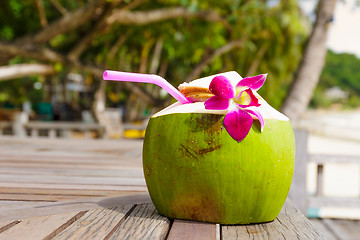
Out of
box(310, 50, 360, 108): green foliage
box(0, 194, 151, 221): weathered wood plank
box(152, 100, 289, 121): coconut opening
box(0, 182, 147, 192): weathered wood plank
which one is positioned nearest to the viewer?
box(152, 100, 289, 121): coconut opening

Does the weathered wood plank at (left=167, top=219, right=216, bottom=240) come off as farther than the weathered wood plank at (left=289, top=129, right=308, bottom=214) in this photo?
No

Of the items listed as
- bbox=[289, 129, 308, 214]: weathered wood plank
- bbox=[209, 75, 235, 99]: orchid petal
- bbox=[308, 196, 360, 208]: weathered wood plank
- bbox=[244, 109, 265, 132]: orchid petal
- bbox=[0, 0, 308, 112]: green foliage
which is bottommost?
Result: bbox=[308, 196, 360, 208]: weathered wood plank

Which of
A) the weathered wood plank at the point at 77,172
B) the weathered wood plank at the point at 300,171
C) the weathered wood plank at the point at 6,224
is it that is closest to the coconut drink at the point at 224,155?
the weathered wood plank at the point at 6,224

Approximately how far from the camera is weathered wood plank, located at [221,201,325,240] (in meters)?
1.12

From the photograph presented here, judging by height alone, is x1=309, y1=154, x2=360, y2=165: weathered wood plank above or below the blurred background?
below

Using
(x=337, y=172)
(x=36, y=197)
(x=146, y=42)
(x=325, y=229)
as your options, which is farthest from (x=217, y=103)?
(x=337, y=172)

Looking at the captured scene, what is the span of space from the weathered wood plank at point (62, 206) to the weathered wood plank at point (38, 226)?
0.06 m

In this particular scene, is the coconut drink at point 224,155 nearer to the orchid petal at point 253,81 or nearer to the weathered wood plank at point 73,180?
Answer: the orchid petal at point 253,81

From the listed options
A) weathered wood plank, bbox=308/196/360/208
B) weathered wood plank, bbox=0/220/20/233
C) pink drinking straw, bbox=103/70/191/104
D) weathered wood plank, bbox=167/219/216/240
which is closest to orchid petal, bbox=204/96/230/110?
pink drinking straw, bbox=103/70/191/104

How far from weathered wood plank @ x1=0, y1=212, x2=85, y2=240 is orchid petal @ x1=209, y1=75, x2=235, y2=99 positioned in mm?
660

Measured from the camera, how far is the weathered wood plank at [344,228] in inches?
169

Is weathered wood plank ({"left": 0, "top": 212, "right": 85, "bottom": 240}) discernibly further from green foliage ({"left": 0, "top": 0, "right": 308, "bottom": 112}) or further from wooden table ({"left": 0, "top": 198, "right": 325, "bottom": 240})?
green foliage ({"left": 0, "top": 0, "right": 308, "bottom": 112})

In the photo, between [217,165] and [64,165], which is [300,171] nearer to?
[64,165]

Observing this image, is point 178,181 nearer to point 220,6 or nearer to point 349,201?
point 349,201
